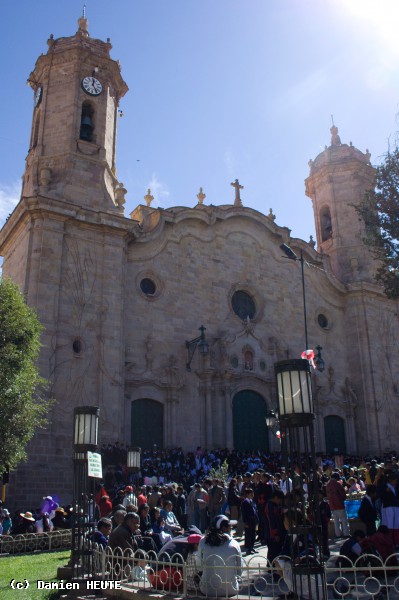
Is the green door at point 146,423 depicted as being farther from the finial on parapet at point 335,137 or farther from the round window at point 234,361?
the finial on parapet at point 335,137

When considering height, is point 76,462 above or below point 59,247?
below

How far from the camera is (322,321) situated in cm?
3169

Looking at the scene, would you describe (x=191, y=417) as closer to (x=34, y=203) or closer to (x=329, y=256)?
(x=34, y=203)

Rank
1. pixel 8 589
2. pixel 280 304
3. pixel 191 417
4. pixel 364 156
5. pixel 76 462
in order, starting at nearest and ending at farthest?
pixel 8 589
pixel 76 462
pixel 191 417
pixel 280 304
pixel 364 156

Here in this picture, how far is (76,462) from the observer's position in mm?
10070

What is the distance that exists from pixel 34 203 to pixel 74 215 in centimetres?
153

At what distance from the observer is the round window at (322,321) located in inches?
1239

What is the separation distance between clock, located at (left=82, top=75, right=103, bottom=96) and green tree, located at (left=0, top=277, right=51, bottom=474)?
37.0 ft

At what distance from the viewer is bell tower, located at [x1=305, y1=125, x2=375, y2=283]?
111ft

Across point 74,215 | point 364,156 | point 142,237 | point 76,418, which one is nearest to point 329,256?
point 364,156

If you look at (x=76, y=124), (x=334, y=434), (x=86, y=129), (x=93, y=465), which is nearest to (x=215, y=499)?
(x=93, y=465)

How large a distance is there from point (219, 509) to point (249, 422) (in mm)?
12427

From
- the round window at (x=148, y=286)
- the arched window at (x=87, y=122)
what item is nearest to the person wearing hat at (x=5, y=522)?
the round window at (x=148, y=286)

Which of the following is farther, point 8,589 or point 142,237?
point 142,237
